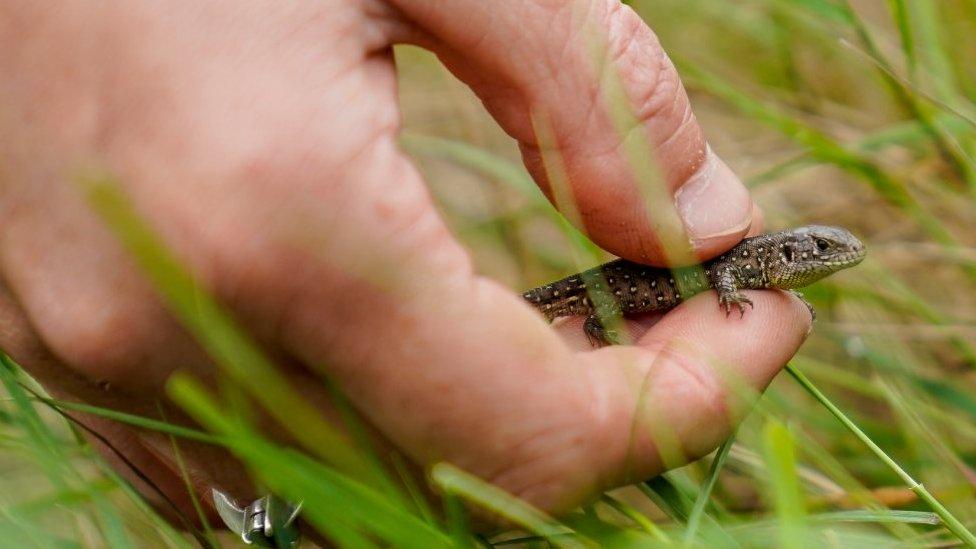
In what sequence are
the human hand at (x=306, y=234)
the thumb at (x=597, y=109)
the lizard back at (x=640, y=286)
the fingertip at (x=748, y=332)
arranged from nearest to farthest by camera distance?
the human hand at (x=306, y=234)
the thumb at (x=597, y=109)
the fingertip at (x=748, y=332)
the lizard back at (x=640, y=286)

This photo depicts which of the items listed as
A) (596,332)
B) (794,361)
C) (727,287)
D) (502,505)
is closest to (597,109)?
(727,287)

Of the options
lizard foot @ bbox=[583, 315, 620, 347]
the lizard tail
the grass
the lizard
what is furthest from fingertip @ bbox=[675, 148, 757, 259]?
the lizard tail

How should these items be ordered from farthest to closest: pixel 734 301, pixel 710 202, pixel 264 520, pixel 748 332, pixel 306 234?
pixel 734 301
pixel 710 202
pixel 748 332
pixel 264 520
pixel 306 234

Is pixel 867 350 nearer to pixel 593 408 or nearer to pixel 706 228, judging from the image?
pixel 706 228

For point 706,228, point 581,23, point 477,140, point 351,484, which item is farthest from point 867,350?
point 351,484

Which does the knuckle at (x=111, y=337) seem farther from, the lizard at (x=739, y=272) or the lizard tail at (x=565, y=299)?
the lizard tail at (x=565, y=299)

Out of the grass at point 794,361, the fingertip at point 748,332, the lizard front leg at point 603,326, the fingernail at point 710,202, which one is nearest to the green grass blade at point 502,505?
the grass at point 794,361

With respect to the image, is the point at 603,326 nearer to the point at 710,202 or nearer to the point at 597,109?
the point at 710,202
